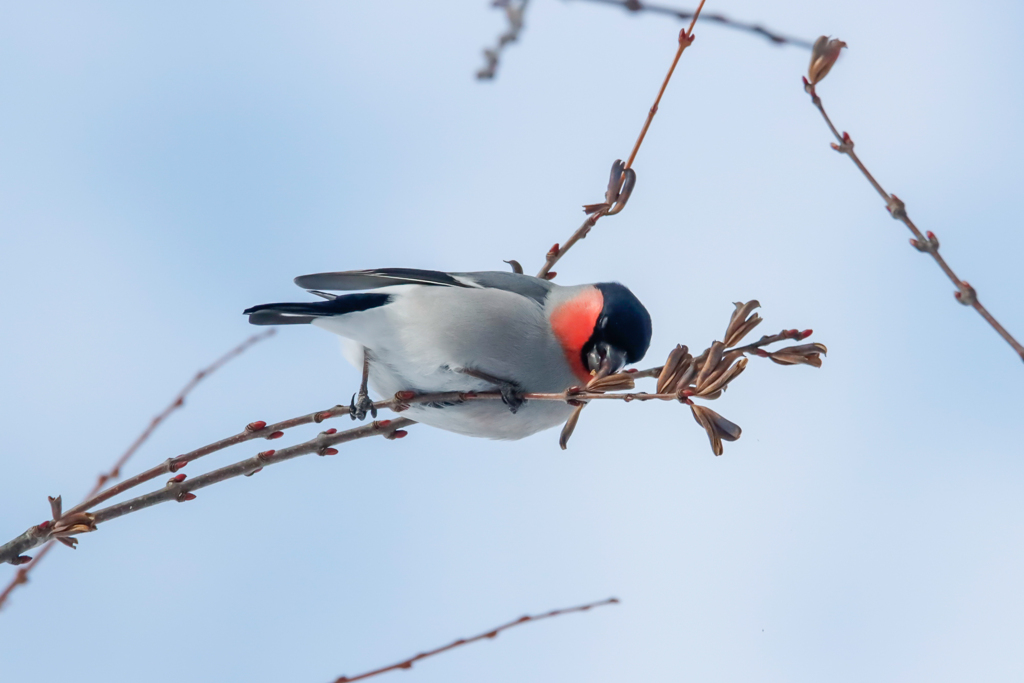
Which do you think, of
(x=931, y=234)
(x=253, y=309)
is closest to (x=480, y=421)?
(x=253, y=309)

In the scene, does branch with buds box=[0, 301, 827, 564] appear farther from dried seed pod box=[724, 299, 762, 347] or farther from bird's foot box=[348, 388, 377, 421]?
bird's foot box=[348, 388, 377, 421]

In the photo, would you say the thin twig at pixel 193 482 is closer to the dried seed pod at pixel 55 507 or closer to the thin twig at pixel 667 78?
the dried seed pod at pixel 55 507

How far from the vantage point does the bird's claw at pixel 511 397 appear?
2701mm

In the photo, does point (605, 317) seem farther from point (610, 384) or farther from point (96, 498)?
point (96, 498)

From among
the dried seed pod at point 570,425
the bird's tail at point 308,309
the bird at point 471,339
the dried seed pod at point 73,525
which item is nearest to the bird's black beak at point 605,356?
the bird at point 471,339

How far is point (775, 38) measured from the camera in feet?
5.68

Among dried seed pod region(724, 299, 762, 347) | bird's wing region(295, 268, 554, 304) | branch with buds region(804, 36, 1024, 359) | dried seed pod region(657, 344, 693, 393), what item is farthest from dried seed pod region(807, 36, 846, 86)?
bird's wing region(295, 268, 554, 304)

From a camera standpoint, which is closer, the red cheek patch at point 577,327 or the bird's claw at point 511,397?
the bird's claw at point 511,397

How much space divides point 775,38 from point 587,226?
100cm

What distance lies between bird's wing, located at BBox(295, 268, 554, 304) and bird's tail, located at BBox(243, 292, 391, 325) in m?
0.10

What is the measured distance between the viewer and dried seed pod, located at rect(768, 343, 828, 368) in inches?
57.8

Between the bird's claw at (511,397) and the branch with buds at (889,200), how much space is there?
140 cm

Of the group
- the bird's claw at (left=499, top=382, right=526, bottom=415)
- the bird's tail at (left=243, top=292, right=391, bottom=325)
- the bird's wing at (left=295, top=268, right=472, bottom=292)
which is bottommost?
the bird's claw at (left=499, top=382, right=526, bottom=415)

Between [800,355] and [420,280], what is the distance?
1.93 meters
